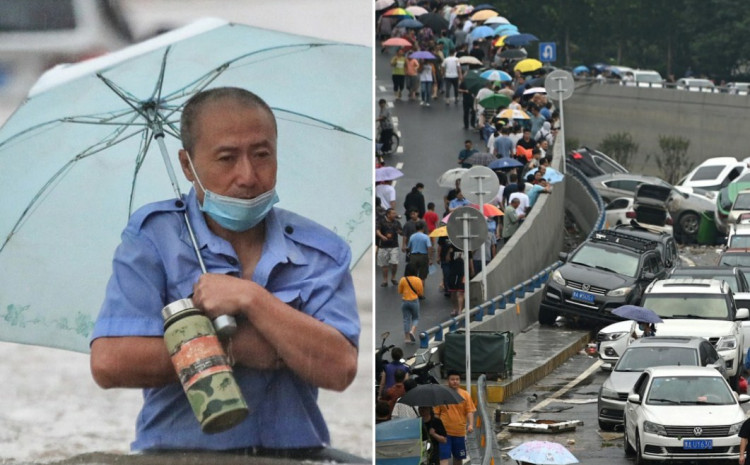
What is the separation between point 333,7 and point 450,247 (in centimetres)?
1949

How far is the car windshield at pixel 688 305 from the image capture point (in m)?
31.9

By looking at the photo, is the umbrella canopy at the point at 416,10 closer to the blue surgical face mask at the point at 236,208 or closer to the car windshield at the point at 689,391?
the car windshield at the point at 689,391

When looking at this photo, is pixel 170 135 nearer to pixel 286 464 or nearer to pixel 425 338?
pixel 286 464

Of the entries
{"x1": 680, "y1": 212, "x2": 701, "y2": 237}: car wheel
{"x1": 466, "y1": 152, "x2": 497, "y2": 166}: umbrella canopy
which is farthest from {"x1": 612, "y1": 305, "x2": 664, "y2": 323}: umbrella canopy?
{"x1": 680, "y1": 212, "x2": 701, "y2": 237}: car wheel

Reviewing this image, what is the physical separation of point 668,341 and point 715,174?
1218 inches

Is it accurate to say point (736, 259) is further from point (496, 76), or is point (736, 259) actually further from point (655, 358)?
point (496, 76)

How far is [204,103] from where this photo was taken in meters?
14.2

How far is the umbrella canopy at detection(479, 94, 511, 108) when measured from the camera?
4684 cm

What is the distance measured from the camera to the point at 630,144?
82.9 meters

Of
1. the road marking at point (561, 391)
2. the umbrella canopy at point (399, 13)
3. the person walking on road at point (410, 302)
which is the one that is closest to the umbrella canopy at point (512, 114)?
the road marking at point (561, 391)

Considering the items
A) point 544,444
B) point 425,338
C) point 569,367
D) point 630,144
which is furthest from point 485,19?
point 544,444

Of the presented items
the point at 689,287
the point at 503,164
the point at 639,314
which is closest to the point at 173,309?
the point at 639,314

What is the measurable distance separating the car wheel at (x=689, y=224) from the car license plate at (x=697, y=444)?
96.9 ft

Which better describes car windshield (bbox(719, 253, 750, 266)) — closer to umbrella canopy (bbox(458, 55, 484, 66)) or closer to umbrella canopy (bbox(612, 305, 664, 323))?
umbrella canopy (bbox(612, 305, 664, 323))
